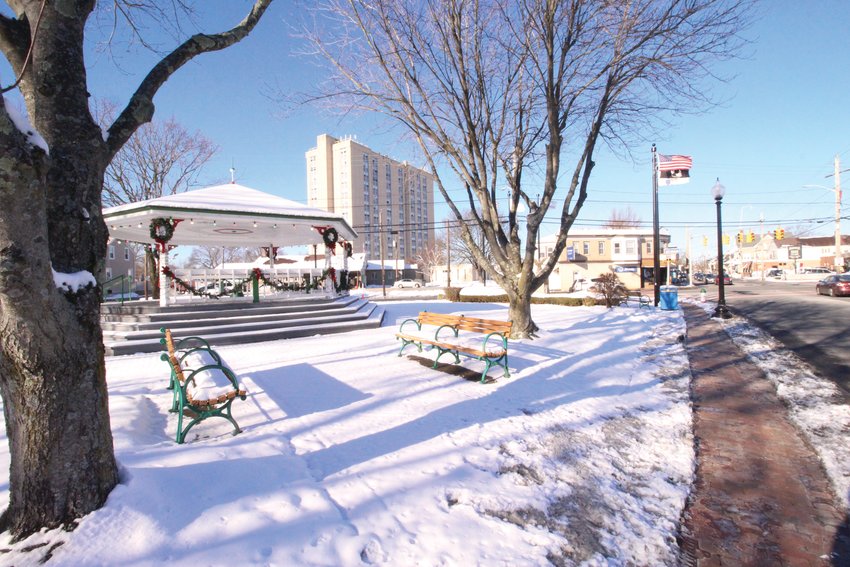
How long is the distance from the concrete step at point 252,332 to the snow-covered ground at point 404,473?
260 centimetres

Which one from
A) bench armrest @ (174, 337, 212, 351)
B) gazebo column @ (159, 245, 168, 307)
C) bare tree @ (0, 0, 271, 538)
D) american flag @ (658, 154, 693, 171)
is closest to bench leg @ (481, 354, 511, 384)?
bench armrest @ (174, 337, 212, 351)

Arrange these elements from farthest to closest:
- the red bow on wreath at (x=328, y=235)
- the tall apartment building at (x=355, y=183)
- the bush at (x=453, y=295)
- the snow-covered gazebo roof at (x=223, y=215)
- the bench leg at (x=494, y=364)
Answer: the tall apartment building at (x=355, y=183)
the bush at (x=453, y=295)
the red bow on wreath at (x=328, y=235)
the snow-covered gazebo roof at (x=223, y=215)
the bench leg at (x=494, y=364)

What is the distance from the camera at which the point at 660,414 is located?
504 cm

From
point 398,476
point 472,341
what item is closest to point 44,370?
point 398,476

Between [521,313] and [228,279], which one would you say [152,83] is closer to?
[521,313]

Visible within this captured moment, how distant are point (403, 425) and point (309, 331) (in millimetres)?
6995

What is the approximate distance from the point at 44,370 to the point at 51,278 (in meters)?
0.52

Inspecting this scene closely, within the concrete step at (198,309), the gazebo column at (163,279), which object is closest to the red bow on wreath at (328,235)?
the concrete step at (198,309)

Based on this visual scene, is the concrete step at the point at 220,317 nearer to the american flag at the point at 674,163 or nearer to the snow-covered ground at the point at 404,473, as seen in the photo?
the snow-covered ground at the point at 404,473

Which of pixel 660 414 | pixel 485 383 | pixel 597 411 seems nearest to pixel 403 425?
pixel 485 383

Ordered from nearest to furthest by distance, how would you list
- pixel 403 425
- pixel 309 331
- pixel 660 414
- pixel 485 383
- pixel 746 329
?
1. pixel 403 425
2. pixel 660 414
3. pixel 485 383
4. pixel 309 331
5. pixel 746 329

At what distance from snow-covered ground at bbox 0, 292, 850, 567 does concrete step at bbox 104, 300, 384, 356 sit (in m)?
2.60

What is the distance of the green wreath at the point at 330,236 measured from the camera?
44.2ft

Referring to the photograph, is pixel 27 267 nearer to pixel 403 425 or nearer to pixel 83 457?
pixel 83 457
